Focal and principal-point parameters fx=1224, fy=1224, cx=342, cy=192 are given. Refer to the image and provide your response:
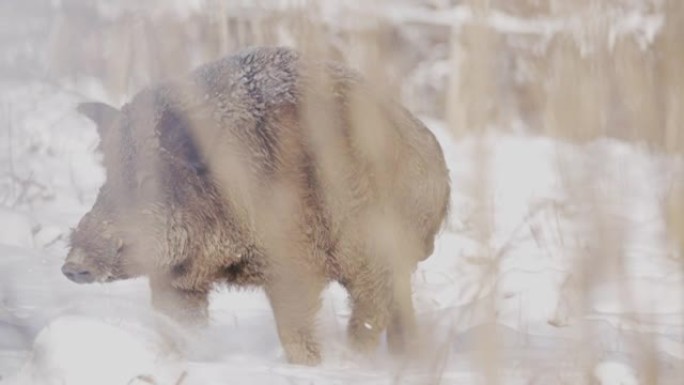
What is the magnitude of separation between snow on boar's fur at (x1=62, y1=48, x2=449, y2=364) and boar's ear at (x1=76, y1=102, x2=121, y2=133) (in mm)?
115

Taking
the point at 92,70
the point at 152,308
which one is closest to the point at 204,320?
the point at 152,308

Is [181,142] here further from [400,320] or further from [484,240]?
[484,240]

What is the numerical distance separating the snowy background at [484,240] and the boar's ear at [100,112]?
1.84ft

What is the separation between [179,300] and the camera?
181 inches

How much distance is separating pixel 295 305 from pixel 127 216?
69 centimetres

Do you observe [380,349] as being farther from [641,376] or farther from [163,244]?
[641,376]

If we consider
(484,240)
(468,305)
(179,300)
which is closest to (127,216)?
(179,300)

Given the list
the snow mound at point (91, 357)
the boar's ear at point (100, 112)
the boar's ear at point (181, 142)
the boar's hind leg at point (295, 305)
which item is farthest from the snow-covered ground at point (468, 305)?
the boar's ear at point (100, 112)

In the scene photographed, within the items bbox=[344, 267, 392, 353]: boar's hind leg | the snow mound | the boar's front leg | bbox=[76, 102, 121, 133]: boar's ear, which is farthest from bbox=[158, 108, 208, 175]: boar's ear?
the snow mound

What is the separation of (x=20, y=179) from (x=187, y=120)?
11.9 ft

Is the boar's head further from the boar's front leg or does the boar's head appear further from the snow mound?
the snow mound

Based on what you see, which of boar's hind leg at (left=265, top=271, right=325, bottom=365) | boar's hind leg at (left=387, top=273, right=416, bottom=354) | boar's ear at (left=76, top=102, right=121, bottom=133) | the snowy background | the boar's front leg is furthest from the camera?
boar's ear at (left=76, top=102, right=121, bottom=133)

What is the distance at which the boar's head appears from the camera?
14.3ft

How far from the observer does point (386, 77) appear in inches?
116
